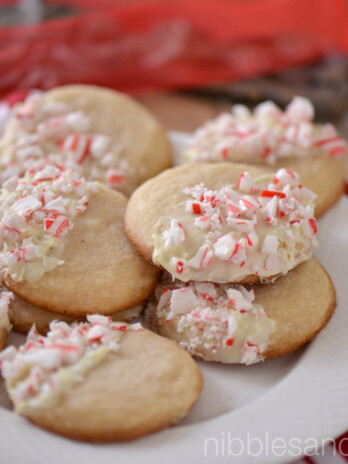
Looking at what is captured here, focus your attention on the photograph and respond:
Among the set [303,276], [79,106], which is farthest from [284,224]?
[79,106]

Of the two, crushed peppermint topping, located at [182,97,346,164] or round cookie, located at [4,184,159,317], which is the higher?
round cookie, located at [4,184,159,317]

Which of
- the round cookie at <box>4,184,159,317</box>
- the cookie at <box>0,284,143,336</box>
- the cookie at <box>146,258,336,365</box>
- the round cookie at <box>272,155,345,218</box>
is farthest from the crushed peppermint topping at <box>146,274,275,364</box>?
the round cookie at <box>272,155,345,218</box>

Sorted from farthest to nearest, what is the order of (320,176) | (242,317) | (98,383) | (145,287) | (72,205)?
1. (320,176)
2. (72,205)
3. (145,287)
4. (242,317)
5. (98,383)

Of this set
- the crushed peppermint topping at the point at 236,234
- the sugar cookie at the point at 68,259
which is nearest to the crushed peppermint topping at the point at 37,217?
the sugar cookie at the point at 68,259

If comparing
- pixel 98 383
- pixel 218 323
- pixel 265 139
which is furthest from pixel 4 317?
pixel 265 139

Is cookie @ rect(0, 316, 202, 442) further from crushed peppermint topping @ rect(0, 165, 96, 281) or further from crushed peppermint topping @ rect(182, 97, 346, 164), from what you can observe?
crushed peppermint topping @ rect(182, 97, 346, 164)

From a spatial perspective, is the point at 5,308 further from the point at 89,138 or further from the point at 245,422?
the point at 89,138

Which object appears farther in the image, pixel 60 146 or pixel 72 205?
pixel 60 146

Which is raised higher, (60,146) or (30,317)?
(60,146)

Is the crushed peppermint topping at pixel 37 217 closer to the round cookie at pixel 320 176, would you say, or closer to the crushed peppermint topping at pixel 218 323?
the crushed peppermint topping at pixel 218 323
